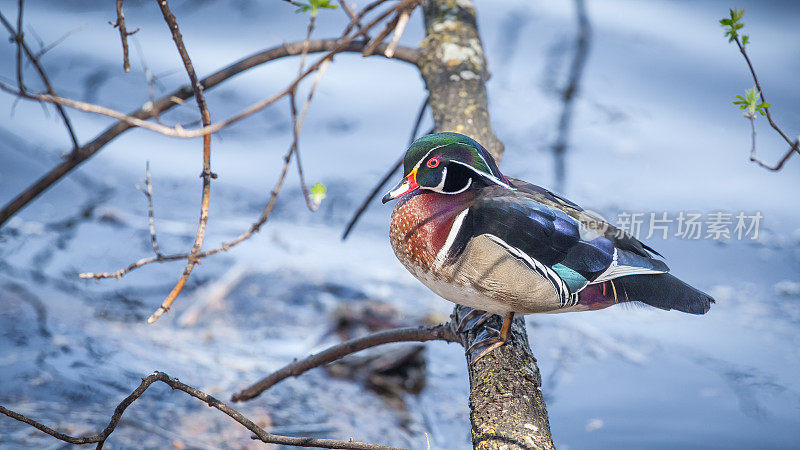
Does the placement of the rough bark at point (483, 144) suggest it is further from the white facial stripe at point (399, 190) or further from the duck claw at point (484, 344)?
the white facial stripe at point (399, 190)

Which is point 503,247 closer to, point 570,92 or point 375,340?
point 375,340

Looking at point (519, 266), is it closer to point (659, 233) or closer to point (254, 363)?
point (254, 363)

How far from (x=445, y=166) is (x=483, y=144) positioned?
418 millimetres

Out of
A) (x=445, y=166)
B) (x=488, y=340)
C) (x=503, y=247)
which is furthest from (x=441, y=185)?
(x=488, y=340)

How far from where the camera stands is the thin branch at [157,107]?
73.9 inches

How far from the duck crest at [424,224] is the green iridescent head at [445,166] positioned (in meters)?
0.03

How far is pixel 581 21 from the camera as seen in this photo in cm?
393

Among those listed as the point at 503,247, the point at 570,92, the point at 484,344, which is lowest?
the point at 484,344

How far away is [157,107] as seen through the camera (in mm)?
2000

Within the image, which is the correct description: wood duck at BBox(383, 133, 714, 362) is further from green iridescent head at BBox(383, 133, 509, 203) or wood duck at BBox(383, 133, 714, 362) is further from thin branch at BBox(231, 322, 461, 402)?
thin branch at BBox(231, 322, 461, 402)

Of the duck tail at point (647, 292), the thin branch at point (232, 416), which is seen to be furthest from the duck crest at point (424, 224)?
the thin branch at point (232, 416)

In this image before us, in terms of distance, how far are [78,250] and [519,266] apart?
2.46 m

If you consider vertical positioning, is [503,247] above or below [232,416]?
above
